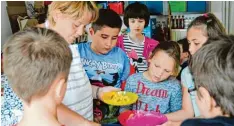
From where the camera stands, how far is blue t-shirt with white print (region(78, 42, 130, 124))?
1741 millimetres

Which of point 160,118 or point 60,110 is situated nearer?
point 60,110

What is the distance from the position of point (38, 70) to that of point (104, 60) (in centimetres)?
101

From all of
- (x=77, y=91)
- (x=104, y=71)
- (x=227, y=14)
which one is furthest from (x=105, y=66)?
(x=227, y=14)

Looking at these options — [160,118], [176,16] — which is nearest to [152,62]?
[160,118]

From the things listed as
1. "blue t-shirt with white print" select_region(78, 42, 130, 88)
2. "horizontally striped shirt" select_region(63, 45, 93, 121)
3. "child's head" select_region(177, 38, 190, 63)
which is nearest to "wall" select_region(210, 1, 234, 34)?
"child's head" select_region(177, 38, 190, 63)

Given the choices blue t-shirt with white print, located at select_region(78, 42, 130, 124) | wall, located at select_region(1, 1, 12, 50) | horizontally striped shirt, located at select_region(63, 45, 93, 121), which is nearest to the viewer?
horizontally striped shirt, located at select_region(63, 45, 93, 121)

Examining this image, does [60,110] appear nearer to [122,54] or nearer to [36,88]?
[36,88]

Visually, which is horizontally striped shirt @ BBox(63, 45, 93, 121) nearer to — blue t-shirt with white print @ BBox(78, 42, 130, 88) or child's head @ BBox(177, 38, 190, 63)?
blue t-shirt with white print @ BBox(78, 42, 130, 88)

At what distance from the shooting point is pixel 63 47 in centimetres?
86

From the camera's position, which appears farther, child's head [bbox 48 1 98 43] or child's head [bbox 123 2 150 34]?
child's head [bbox 123 2 150 34]

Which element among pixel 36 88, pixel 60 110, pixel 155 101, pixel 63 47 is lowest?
pixel 155 101

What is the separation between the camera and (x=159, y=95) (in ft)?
5.24

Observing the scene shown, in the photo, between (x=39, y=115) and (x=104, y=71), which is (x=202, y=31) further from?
(x=39, y=115)

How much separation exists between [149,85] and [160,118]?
1.22 feet
